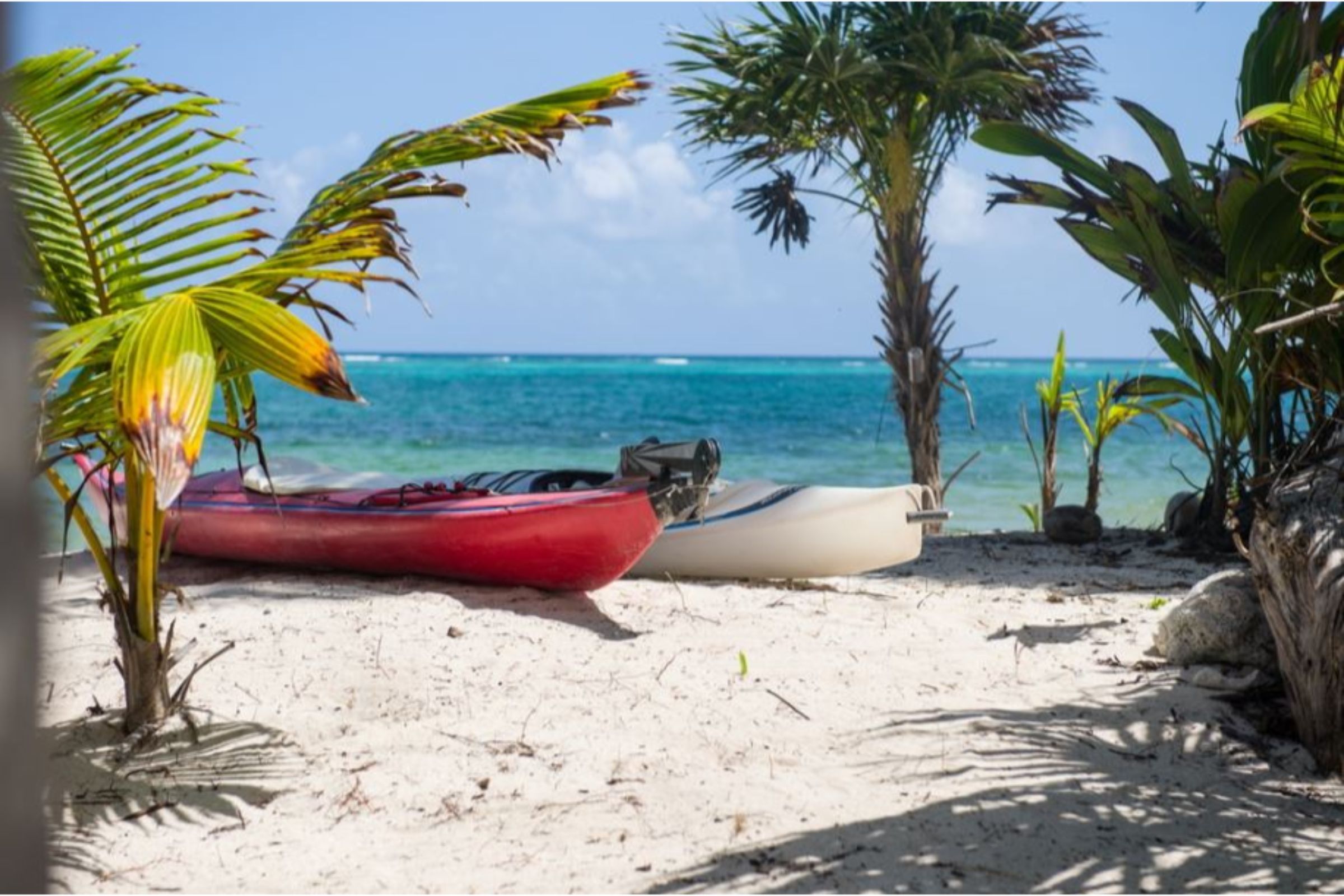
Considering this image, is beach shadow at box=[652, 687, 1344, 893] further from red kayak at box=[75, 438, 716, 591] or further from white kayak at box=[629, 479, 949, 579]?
white kayak at box=[629, 479, 949, 579]

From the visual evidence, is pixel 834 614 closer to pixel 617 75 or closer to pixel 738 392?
pixel 617 75

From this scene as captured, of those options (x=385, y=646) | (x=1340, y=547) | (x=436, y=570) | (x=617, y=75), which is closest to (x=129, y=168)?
(x=617, y=75)

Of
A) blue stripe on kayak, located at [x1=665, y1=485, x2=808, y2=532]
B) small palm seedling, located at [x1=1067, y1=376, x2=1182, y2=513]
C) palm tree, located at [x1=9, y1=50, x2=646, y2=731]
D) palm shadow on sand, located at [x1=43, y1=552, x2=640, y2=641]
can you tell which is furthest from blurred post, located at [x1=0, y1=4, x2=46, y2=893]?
small palm seedling, located at [x1=1067, y1=376, x2=1182, y2=513]

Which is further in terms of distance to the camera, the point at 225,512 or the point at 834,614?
the point at 225,512

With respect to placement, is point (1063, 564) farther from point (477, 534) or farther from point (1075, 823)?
point (1075, 823)

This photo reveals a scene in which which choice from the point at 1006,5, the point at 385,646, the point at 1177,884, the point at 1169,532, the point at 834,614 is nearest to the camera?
the point at 1177,884

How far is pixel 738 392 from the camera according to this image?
51.6 metres

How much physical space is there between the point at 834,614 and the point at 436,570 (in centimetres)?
184

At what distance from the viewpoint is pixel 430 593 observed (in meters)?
5.54

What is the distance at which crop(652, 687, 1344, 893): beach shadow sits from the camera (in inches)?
122

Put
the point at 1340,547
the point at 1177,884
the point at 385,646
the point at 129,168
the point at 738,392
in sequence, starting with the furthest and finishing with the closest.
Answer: the point at 738,392
the point at 385,646
the point at 1340,547
the point at 129,168
the point at 1177,884

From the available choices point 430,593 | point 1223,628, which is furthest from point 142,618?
A: point 1223,628

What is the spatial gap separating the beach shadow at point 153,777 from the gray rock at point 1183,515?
6361mm

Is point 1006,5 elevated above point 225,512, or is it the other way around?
point 1006,5
